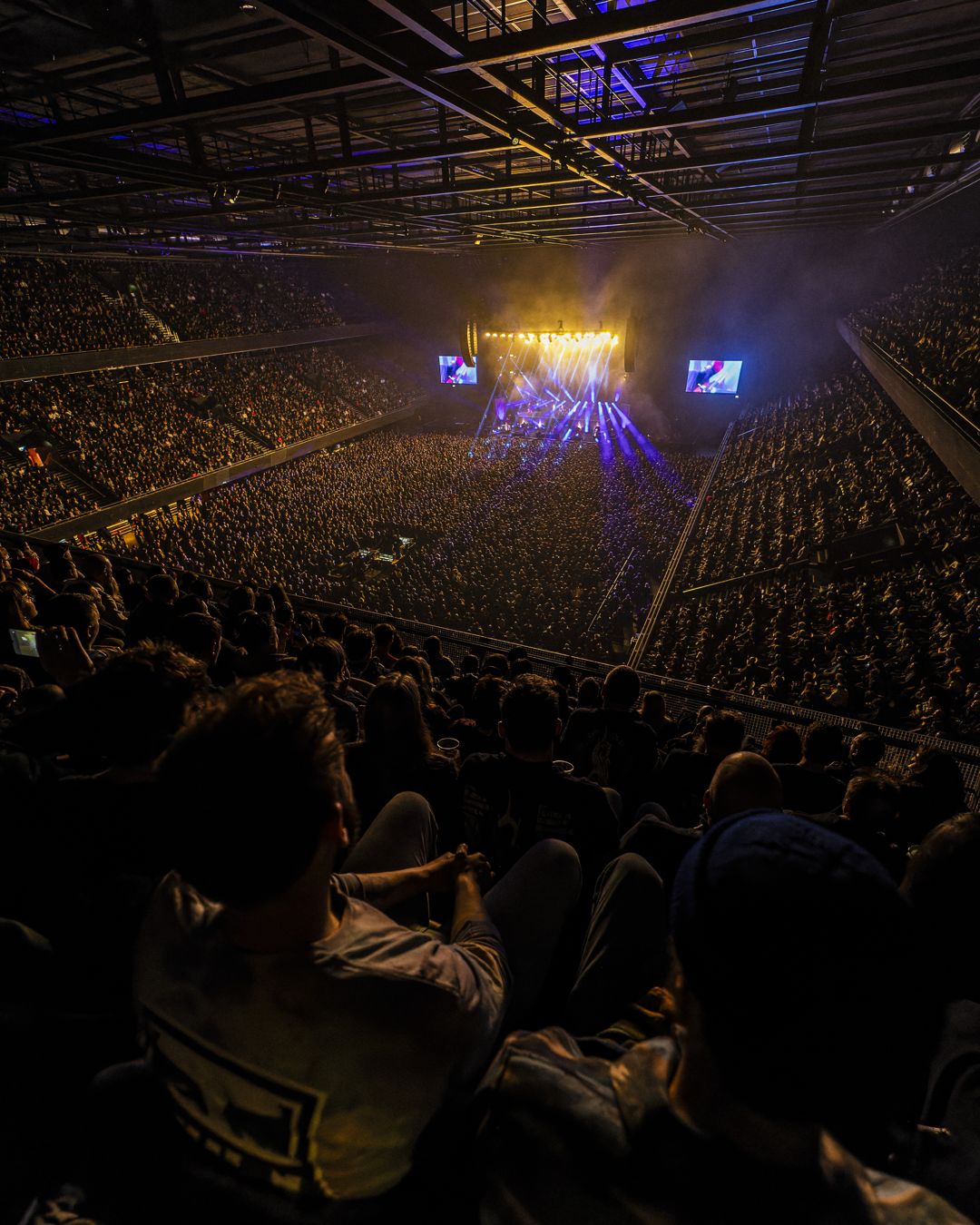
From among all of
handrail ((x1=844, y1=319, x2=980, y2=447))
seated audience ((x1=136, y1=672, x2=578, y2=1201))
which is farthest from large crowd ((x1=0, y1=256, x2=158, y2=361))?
handrail ((x1=844, y1=319, x2=980, y2=447))

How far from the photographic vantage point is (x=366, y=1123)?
1037mm

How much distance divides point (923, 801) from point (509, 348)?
40331mm

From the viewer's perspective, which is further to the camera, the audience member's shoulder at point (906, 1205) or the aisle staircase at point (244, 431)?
the aisle staircase at point (244, 431)

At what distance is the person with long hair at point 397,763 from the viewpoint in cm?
274

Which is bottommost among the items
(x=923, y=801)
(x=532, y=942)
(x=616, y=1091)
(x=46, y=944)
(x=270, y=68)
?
(x=923, y=801)

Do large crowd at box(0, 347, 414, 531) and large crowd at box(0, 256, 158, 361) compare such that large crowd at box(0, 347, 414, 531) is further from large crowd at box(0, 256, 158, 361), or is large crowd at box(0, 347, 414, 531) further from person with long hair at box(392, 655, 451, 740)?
person with long hair at box(392, 655, 451, 740)

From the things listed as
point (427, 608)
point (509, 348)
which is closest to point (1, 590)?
point (427, 608)

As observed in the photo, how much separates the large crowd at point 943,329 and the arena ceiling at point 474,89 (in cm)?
273

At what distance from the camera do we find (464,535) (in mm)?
18125

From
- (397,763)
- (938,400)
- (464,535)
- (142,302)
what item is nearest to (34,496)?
(464,535)

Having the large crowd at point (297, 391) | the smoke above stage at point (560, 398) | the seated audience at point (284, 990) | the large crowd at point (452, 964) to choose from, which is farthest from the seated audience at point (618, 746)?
the large crowd at point (297, 391)

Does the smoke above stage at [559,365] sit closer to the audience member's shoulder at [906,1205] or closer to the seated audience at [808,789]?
the seated audience at [808,789]

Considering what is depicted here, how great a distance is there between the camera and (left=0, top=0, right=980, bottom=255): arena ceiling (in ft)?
14.4

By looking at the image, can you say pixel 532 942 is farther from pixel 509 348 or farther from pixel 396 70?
pixel 509 348
